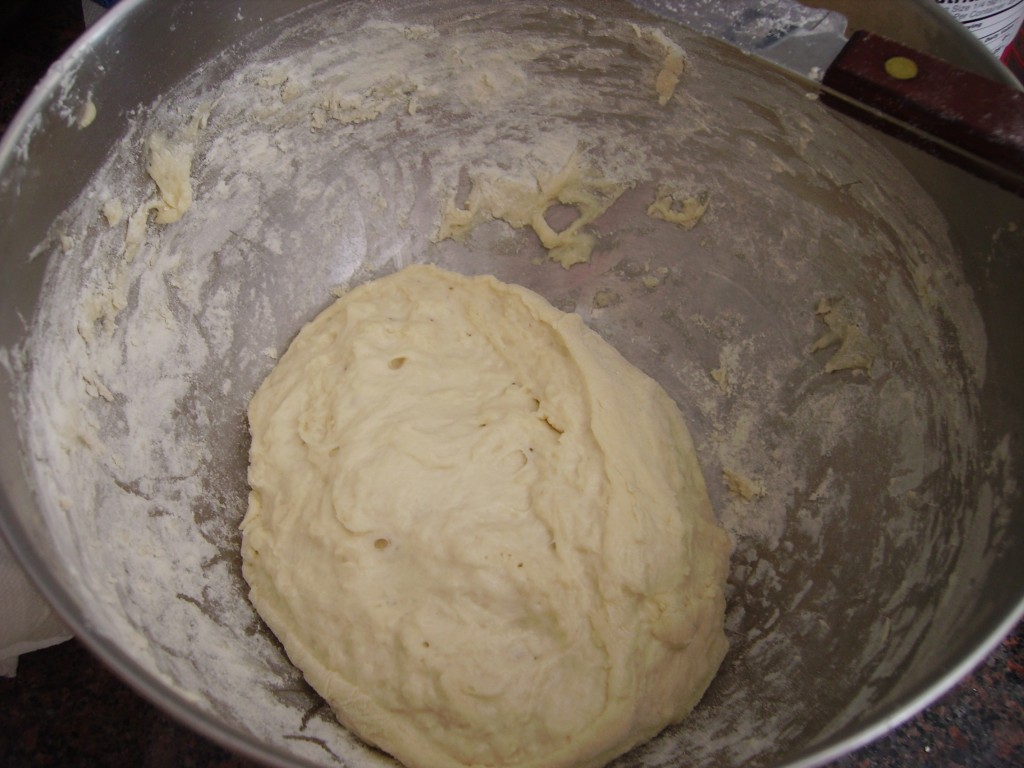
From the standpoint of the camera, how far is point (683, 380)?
1.83 m

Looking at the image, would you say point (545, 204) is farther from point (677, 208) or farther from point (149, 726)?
point (149, 726)

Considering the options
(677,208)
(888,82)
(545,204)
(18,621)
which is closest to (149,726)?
(18,621)

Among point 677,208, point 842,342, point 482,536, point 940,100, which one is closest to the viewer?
point 940,100

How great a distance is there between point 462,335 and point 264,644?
757 millimetres

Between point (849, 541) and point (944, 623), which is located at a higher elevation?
point (944, 623)

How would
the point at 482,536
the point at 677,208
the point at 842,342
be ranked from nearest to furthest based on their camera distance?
the point at 482,536 → the point at 842,342 → the point at 677,208

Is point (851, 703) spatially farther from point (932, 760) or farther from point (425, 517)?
point (425, 517)

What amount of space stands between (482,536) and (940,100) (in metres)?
1.00

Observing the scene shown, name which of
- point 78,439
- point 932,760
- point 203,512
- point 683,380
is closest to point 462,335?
point 683,380

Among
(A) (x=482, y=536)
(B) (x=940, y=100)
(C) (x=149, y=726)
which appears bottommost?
(C) (x=149, y=726)

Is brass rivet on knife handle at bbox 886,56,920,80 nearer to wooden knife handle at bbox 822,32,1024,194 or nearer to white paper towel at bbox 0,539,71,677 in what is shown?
wooden knife handle at bbox 822,32,1024,194

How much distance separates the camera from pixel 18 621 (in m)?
1.40

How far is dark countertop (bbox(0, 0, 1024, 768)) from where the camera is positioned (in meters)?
1.42

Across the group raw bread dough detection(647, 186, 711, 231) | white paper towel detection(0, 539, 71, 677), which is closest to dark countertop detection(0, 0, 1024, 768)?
white paper towel detection(0, 539, 71, 677)
